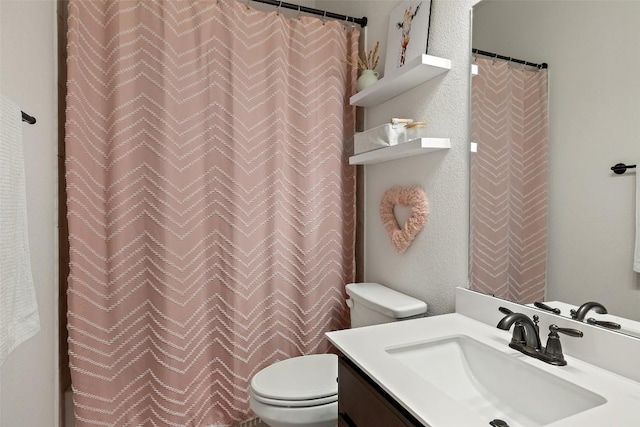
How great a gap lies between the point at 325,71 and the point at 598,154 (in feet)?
4.57

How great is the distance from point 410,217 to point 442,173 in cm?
25

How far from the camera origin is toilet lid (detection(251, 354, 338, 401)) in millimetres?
1331

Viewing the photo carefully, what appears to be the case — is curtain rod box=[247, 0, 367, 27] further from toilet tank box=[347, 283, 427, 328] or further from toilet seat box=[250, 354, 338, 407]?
toilet seat box=[250, 354, 338, 407]

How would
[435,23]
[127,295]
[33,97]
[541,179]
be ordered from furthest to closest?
1. [127,295]
2. [435,23]
3. [33,97]
4. [541,179]

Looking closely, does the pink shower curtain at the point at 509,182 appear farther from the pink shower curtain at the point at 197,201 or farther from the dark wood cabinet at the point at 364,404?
the pink shower curtain at the point at 197,201

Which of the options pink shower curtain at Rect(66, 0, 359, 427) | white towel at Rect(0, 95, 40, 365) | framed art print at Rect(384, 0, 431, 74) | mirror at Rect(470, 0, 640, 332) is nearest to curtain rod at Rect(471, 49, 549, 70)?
mirror at Rect(470, 0, 640, 332)

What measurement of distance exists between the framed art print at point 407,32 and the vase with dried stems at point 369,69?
71 mm

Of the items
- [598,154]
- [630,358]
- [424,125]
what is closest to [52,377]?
[424,125]

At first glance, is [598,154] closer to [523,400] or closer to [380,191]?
[523,400]

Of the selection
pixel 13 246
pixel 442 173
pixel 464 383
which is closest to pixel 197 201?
pixel 13 246

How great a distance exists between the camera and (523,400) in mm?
916

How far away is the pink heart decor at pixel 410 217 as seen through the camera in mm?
1541

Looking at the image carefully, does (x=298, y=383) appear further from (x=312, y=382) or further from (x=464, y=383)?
(x=464, y=383)

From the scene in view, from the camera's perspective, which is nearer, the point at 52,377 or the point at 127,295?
the point at 52,377
